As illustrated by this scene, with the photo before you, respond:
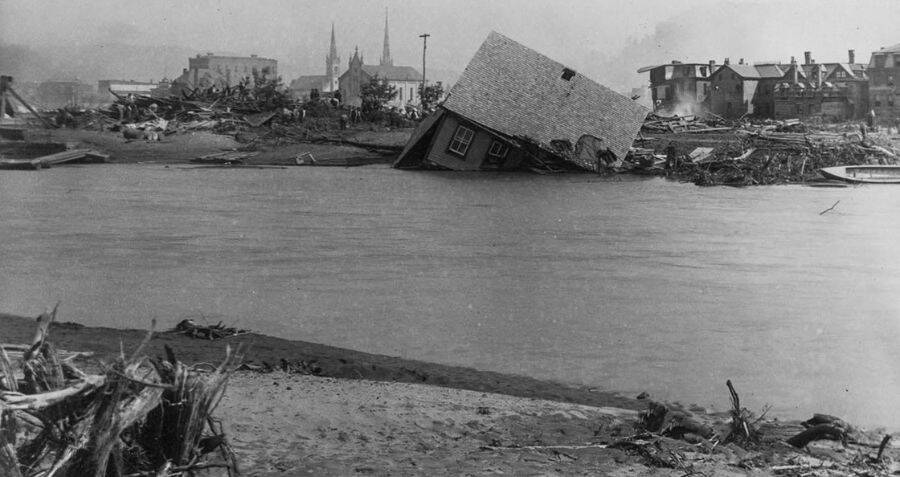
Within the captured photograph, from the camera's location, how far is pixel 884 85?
199ft

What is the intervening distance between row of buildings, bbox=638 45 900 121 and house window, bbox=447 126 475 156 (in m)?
30.5

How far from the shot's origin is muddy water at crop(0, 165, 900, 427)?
9.87 m

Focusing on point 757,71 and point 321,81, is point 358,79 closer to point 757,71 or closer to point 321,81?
point 321,81

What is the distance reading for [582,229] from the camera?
21.0 metres

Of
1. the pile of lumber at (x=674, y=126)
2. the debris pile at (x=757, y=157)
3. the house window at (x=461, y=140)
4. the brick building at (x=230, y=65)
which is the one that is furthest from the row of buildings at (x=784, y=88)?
the brick building at (x=230, y=65)

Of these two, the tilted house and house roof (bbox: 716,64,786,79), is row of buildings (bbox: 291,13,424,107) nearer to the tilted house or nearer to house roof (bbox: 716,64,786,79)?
house roof (bbox: 716,64,786,79)

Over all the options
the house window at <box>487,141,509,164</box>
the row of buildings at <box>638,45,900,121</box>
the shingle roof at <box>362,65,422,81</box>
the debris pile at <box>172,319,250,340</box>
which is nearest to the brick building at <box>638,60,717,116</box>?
the row of buildings at <box>638,45,900,121</box>

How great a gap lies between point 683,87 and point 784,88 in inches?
431

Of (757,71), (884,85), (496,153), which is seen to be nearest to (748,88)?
(757,71)

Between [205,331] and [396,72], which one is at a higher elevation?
[396,72]

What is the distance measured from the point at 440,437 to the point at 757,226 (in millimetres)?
16979

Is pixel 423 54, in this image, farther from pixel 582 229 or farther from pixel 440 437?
pixel 440 437

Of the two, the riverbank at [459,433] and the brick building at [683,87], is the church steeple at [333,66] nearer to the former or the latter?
the brick building at [683,87]

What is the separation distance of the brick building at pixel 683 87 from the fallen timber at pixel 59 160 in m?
45.7
